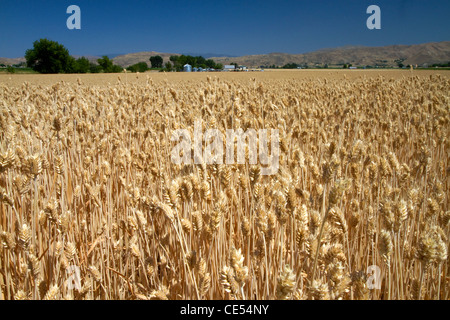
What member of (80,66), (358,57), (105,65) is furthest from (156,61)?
(358,57)

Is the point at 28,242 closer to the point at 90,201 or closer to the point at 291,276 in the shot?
the point at 291,276

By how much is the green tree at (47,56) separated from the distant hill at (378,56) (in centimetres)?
3758

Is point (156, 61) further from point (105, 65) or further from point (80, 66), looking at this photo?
point (80, 66)

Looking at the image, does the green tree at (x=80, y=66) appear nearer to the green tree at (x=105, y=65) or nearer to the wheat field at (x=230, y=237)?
the green tree at (x=105, y=65)

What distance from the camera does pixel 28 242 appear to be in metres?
0.99

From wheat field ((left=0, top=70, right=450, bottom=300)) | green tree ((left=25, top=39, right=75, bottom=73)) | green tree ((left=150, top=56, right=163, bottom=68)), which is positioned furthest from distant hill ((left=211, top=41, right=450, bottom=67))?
green tree ((left=150, top=56, right=163, bottom=68))

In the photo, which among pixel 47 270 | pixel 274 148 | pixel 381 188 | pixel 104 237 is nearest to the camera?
pixel 47 270

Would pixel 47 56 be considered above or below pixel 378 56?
above

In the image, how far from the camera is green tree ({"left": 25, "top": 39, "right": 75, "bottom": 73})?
43.0 meters

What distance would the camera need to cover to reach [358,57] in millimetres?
18953

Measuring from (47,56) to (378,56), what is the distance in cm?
4495
